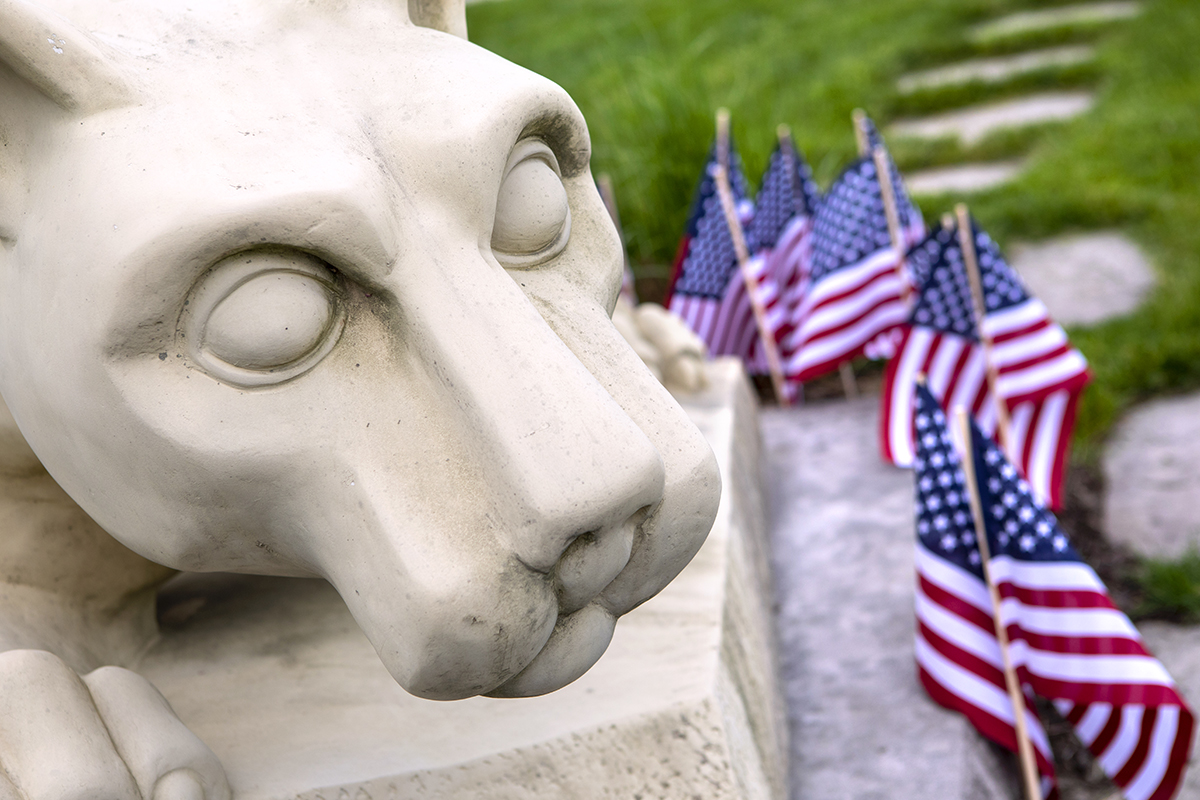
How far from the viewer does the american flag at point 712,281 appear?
3518mm

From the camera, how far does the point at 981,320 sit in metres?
2.85

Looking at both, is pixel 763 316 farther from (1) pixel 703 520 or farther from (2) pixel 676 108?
(1) pixel 703 520

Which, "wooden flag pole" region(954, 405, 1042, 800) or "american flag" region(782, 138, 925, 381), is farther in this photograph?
"american flag" region(782, 138, 925, 381)

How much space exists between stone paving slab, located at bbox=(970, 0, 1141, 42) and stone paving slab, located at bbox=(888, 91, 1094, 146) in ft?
2.66

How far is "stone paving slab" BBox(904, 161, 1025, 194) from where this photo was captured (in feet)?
16.5

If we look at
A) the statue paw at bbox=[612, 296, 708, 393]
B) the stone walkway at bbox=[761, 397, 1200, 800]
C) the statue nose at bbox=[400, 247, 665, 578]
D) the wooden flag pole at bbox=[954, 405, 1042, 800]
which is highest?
the statue nose at bbox=[400, 247, 665, 578]

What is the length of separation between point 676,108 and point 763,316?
1235 mm

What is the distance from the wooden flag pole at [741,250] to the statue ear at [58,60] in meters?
2.49

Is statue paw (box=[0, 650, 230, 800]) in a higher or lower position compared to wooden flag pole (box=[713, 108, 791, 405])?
higher

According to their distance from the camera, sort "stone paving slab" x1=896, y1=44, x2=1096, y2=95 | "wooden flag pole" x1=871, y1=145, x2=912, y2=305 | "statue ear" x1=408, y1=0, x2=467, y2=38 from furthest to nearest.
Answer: "stone paving slab" x1=896, y1=44, x2=1096, y2=95 < "wooden flag pole" x1=871, y1=145, x2=912, y2=305 < "statue ear" x1=408, y1=0, x2=467, y2=38

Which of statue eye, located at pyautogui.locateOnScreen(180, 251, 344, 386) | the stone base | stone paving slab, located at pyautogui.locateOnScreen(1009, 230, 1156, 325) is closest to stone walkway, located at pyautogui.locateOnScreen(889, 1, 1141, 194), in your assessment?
stone paving slab, located at pyautogui.locateOnScreen(1009, 230, 1156, 325)

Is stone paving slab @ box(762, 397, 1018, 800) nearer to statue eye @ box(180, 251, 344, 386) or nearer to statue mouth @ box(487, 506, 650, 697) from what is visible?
statue mouth @ box(487, 506, 650, 697)

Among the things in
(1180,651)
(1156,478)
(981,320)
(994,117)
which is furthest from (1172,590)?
Answer: (994,117)

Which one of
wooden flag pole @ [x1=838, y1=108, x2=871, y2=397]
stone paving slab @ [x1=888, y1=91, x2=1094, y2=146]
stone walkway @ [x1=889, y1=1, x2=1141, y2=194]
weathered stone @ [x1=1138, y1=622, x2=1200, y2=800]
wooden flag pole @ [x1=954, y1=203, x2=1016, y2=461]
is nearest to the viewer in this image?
weathered stone @ [x1=1138, y1=622, x2=1200, y2=800]
